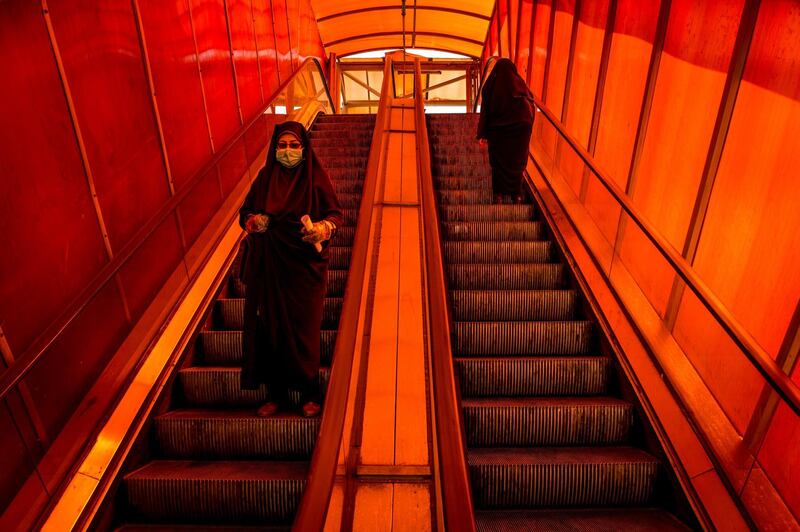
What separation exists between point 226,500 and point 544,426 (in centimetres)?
160

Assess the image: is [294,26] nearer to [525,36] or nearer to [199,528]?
[525,36]

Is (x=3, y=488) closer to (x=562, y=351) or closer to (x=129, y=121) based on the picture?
(x=129, y=121)

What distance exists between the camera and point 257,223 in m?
2.54

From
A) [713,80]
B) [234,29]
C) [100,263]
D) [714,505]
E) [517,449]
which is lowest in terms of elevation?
[517,449]

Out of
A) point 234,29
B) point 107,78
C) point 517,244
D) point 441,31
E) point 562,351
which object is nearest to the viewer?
point 107,78

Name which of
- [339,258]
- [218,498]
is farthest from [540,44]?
[218,498]

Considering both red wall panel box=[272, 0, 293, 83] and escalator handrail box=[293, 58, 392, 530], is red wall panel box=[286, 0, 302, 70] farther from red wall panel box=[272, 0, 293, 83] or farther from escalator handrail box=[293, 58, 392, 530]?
escalator handrail box=[293, 58, 392, 530]

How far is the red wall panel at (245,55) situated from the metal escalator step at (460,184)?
2.10 m

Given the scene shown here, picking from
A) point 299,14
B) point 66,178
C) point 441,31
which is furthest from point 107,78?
point 441,31

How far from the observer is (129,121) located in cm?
313

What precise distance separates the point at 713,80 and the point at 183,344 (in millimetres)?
3410

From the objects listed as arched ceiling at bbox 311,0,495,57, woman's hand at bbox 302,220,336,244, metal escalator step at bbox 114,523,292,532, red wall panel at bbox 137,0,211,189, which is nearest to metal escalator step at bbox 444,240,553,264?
woman's hand at bbox 302,220,336,244

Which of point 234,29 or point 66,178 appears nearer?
point 66,178

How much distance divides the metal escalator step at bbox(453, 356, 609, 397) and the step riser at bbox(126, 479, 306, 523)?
112cm
